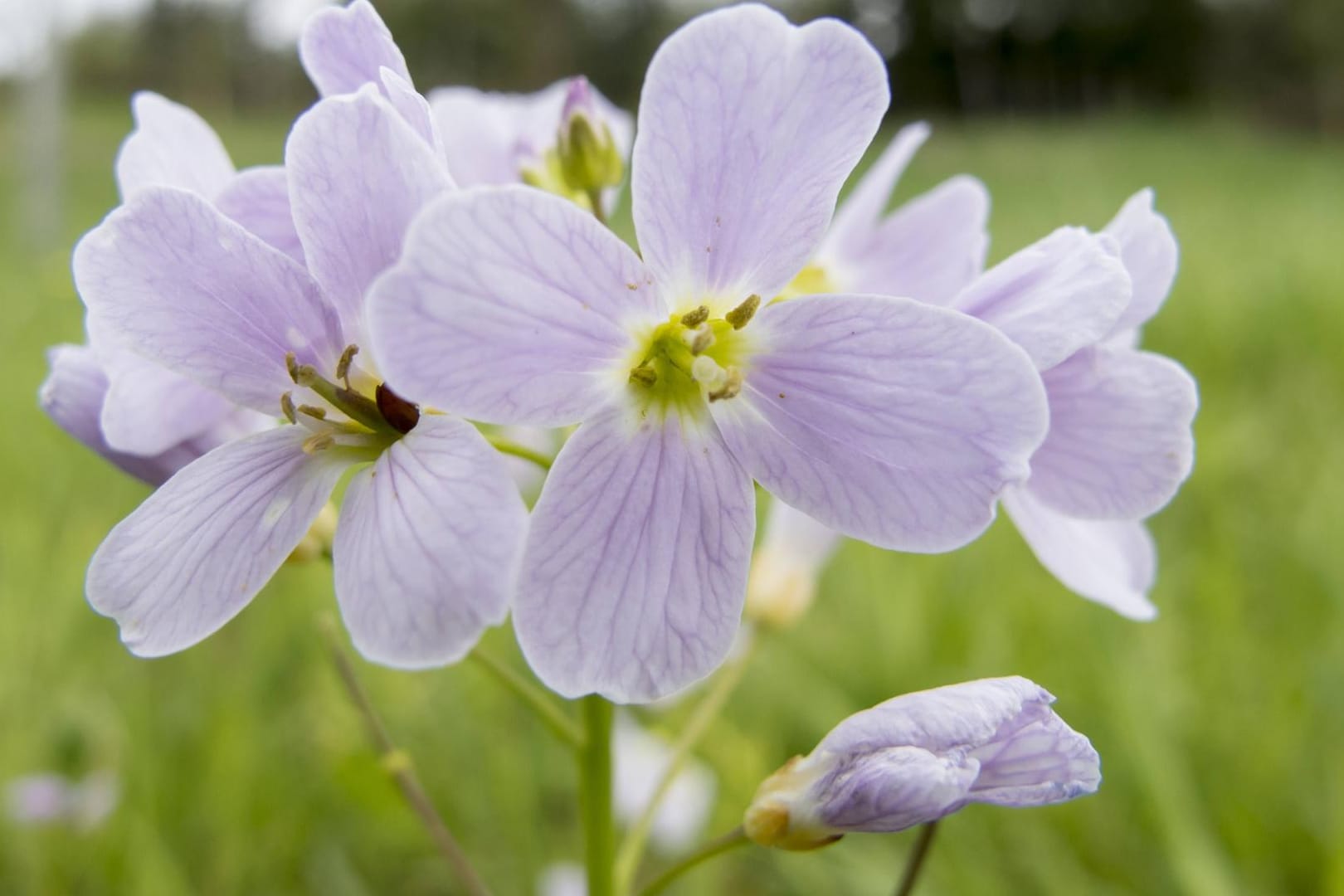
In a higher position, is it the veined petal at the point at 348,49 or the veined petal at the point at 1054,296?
the veined petal at the point at 348,49

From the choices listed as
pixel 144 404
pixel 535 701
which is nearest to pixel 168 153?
pixel 144 404

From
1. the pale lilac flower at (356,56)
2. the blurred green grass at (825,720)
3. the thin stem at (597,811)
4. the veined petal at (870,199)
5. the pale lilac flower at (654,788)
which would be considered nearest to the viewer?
the pale lilac flower at (356,56)

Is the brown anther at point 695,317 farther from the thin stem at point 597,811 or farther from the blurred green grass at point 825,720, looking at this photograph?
the blurred green grass at point 825,720

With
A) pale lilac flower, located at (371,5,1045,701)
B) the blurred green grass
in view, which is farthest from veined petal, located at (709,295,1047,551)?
the blurred green grass

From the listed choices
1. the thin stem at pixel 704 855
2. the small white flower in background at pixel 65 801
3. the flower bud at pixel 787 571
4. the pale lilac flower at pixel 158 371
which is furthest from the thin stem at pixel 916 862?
the small white flower in background at pixel 65 801

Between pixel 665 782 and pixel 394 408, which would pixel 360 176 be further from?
pixel 665 782
